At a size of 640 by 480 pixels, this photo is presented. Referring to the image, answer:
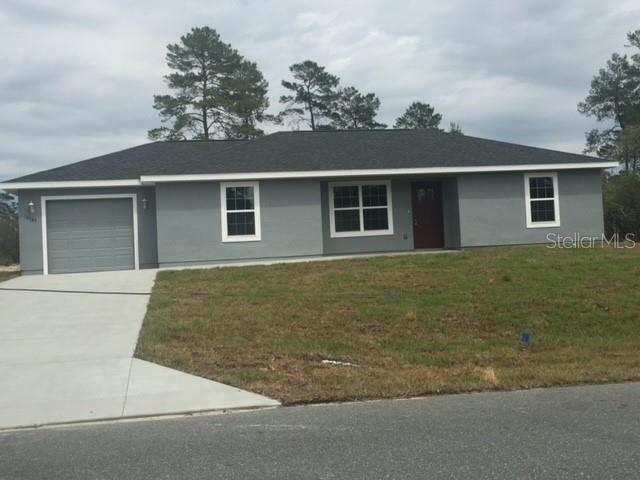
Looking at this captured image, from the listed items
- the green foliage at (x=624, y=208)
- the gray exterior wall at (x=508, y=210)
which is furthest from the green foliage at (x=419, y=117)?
the gray exterior wall at (x=508, y=210)

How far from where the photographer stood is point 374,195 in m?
19.0

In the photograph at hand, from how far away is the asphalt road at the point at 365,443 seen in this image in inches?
167

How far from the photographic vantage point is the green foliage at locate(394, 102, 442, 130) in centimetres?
5281

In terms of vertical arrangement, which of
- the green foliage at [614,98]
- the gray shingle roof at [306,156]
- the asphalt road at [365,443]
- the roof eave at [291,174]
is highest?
the green foliage at [614,98]

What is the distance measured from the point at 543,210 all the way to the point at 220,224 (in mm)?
9850

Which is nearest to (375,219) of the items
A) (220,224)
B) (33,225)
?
(220,224)

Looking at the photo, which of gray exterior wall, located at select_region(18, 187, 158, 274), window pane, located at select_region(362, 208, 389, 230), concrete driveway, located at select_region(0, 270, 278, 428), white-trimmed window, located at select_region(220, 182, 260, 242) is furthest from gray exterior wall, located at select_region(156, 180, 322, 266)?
concrete driveway, located at select_region(0, 270, 278, 428)

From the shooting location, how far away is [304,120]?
45.5 m

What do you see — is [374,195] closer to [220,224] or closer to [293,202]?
[293,202]

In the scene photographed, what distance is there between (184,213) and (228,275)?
3.70 m

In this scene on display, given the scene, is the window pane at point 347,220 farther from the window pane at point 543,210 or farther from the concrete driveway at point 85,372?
the concrete driveway at point 85,372

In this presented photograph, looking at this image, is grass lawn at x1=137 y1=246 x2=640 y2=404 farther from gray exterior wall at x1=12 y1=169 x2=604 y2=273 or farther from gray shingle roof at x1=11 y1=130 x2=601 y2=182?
gray shingle roof at x1=11 y1=130 x2=601 y2=182

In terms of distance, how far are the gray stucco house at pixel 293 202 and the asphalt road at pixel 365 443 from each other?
11.6 m

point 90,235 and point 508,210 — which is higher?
point 508,210
